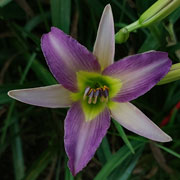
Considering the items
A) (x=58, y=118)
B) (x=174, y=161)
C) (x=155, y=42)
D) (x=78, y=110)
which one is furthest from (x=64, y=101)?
(x=174, y=161)

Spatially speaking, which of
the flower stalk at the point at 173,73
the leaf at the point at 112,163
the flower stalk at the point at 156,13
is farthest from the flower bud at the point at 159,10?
the leaf at the point at 112,163

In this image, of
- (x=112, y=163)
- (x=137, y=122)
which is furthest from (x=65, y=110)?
(x=137, y=122)

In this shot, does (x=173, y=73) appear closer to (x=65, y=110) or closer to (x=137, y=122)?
(x=137, y=122)

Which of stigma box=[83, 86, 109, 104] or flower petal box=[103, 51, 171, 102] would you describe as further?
stigma box=[83, 86, 109, 104]

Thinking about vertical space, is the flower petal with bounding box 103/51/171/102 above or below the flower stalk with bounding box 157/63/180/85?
above

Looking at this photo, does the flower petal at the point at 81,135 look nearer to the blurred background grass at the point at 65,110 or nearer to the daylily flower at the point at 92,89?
the daylily flower at the point at 92,89

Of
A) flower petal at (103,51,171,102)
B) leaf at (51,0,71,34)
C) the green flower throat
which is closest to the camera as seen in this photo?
flower petal at (103,51,171,102)

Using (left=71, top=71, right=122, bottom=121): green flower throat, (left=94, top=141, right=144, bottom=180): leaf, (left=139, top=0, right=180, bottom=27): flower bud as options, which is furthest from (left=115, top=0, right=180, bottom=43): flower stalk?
(left=94, top=141, right=144, bottom=180): leaf

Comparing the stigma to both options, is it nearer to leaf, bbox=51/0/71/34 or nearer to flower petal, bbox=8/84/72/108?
flower petal, bbox=8/84/72/108

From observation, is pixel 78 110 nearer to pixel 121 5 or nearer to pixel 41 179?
pixel 121 5
